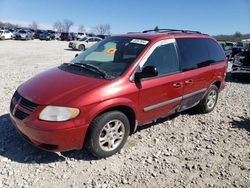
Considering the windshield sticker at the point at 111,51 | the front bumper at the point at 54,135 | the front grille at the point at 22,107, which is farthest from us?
the windshield sticker at the point at 111,51

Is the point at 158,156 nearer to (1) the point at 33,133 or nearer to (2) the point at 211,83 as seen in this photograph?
(1) the point at 33,133

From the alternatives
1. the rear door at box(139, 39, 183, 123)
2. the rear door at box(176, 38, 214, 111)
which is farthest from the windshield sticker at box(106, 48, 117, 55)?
the rear door at box(176, 38, 214, 111)

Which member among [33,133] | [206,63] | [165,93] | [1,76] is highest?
[206,63]

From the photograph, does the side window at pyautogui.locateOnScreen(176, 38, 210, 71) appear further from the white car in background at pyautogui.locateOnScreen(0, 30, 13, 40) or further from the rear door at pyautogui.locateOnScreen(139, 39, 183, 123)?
the white car in background at pyautogui.locateOnScreen(0, 30, 13, 40)

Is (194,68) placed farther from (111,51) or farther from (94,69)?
(94,69)

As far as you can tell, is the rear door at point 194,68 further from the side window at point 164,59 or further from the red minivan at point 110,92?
the side window at point 164,59

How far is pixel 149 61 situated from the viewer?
4.29m

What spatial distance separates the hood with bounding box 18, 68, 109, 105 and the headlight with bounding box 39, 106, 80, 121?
92 mm

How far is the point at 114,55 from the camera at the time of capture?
14.9 feet

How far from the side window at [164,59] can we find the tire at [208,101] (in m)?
1.50

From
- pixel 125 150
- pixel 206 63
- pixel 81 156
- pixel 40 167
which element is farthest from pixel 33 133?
pixel 206 63

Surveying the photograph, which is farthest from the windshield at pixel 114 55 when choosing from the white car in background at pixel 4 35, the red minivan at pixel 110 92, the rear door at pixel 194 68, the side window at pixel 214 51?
the white car in background at pixel 4 35

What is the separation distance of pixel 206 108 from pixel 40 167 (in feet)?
12.8

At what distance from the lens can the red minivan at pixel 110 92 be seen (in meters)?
3.44
